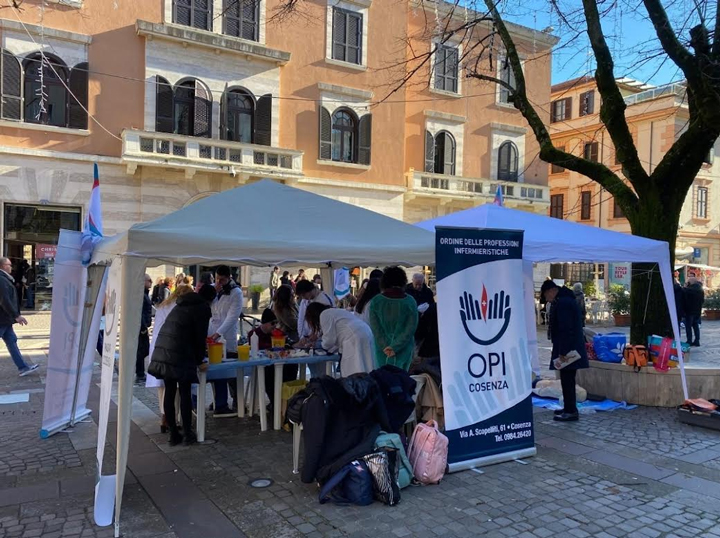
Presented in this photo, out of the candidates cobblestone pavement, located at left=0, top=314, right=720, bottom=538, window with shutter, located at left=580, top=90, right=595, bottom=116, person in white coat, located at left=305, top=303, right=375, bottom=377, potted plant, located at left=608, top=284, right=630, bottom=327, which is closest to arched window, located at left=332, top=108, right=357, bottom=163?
potted plant, located at left=608, top=284, right=630, bottom=327

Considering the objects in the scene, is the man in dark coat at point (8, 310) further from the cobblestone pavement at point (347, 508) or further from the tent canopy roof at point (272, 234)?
the tent canopy roof at point (272, 234)

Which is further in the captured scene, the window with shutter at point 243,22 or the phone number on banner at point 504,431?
the window with shutter at point 243,22

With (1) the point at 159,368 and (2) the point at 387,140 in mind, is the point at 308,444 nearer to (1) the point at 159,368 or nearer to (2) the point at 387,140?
(1) the point at 159,368

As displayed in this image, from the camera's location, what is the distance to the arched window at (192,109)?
18781 millimetres

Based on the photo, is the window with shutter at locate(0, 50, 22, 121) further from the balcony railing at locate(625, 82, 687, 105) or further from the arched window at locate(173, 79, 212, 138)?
the balcony railing at locate(625, 82, 687, 105)

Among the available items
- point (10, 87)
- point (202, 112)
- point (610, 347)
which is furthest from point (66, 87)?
point (610, 347)

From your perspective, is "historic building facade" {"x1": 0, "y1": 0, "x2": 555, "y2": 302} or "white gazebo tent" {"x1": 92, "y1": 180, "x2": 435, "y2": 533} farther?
"historic building facade" {"x1": 0, "y1": 0, "x2": 555, "y2": 302}

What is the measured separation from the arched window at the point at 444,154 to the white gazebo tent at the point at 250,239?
1961 centimetres

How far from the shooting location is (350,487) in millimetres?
4281

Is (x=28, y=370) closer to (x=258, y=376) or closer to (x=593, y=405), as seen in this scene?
(x=258, y=376)

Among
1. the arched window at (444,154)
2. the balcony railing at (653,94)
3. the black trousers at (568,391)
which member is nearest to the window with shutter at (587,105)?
the balcony railing at (653,94)

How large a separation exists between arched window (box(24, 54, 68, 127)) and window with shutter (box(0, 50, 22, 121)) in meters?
0.24

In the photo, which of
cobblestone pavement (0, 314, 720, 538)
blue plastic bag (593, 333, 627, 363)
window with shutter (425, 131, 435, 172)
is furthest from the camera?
window with shutter (425, 131, 435, 172)

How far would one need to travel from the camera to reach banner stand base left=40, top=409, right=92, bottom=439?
579cm
